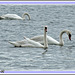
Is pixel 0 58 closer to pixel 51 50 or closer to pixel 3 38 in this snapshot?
pixel 51 50

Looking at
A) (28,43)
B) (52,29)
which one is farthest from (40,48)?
(52,29)

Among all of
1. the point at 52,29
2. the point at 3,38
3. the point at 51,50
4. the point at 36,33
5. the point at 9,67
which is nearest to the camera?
the point at 9,67

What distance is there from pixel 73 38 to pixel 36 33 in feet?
11.6

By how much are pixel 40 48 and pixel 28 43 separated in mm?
707

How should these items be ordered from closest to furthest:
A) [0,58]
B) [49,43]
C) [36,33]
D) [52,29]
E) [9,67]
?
1. [9,67]
2. [0,58]
3. [49,43]
4. [36,33]
5. [52,29]

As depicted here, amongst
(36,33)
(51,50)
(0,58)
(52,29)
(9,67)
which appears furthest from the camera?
(52,29)

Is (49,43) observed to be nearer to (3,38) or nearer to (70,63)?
(3,38)

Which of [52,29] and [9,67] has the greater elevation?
[9,67]

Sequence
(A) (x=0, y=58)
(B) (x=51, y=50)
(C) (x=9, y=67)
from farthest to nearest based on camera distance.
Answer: (B) (x=51, y=50) < (A) (x=0, y=58) < (C) (x=9, y=67)

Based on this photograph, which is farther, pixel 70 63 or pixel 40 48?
pixel 40 48

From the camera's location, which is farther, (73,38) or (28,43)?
(73,38)

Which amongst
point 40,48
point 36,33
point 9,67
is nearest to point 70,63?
point 9,67

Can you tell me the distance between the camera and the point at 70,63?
25.7 m

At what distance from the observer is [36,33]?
122ft
